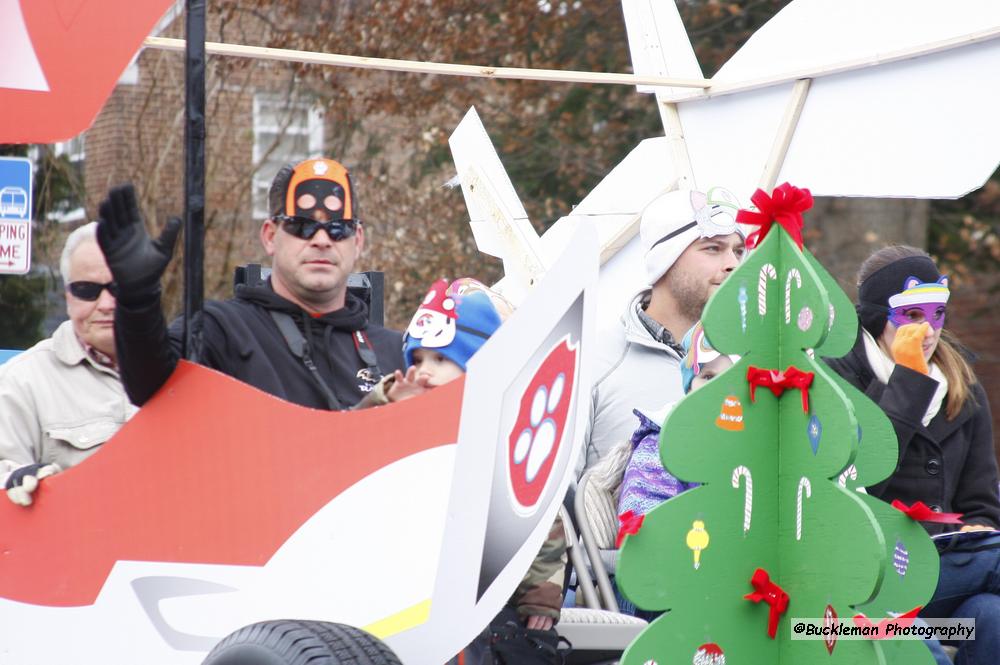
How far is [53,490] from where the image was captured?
356 centimetres

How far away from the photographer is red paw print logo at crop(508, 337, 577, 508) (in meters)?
3.08

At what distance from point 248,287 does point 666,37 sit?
3614mm

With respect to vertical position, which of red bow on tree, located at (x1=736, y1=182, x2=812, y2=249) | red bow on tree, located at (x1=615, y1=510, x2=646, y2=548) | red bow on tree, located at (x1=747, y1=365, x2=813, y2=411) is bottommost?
red bow on tree, located at (x1=615, y1=510, x2=646, y2=548)

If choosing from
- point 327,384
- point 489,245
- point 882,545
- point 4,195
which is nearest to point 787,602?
point 882,545

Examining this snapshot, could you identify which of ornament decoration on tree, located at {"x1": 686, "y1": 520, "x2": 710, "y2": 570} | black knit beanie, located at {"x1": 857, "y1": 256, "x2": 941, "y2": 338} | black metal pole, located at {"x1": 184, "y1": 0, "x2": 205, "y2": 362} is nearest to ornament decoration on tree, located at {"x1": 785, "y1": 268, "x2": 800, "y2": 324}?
ornament decoration on tree, located at {"x1": 686, "y1": 520, "x2": 710, "y2": 570}

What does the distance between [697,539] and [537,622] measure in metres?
0.50

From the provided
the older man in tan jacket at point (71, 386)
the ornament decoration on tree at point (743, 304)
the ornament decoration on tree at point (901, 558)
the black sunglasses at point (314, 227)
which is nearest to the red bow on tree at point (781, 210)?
the ornament decoration on tree at point (743, 304)

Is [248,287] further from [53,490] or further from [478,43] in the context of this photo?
[478,43]

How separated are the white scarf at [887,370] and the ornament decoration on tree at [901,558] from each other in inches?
34.1

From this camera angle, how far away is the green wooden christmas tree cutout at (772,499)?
3.30 meters

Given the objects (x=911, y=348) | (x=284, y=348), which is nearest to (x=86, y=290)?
(x=284, y=348)

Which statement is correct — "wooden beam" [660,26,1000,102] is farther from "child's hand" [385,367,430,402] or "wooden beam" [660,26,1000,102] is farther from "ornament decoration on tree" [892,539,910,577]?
"child's hand" [385,367,430,402]

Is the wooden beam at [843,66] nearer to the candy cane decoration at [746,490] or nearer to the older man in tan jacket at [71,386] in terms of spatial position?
the candy cane decoration at [746,490]

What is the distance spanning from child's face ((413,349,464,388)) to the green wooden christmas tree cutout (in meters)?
0.58
